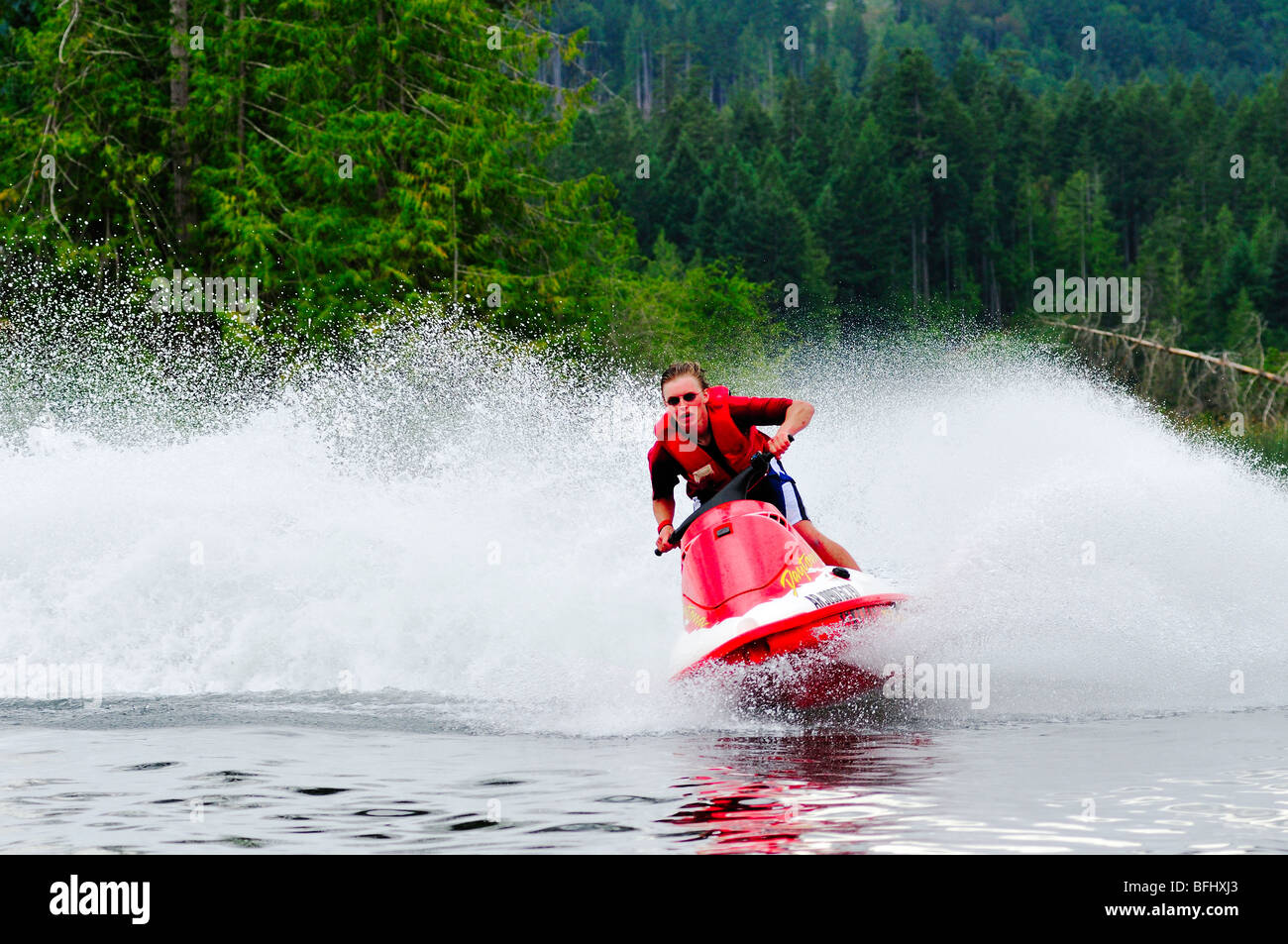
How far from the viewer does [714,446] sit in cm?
953

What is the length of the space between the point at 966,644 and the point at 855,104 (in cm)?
10997

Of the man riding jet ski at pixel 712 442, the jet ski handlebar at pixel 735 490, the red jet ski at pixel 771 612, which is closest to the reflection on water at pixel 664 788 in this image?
the red jet ski at pixel 771 612

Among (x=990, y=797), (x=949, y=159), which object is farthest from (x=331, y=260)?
(x=949, y=159)

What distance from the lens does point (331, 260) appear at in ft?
94.8

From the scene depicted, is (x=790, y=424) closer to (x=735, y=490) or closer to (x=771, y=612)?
(x=735, y=490)

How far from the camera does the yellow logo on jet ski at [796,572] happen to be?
8.72 meters

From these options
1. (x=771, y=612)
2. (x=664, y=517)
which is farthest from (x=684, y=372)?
(x=771, y=612)

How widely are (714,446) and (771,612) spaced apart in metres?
1.35

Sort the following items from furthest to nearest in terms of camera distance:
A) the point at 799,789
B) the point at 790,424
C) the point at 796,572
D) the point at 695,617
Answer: the point at 790,424
the point at 695,617
the point at 796,572
the point at 799,789

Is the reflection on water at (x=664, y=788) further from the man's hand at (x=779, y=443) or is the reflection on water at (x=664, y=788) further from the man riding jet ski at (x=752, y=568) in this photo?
the man's hand at (x=779, y=443)

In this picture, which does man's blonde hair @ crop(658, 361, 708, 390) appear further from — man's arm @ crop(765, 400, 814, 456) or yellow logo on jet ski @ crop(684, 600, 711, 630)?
yellow logo on jet ski @ crop(684, 600, 711, 630)

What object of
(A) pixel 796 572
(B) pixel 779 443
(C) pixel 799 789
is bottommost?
(C) pixel 799 789

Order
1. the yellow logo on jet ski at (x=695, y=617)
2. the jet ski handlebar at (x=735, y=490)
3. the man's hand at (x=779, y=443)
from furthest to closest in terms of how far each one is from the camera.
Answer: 1. the jet ski handlebar at (x=735, y=490)
2. the man's hand at (x=779, y=443)
3. the yellow logo on jet ski at (x=695, y=617)

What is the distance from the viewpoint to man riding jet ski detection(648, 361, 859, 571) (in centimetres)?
935
